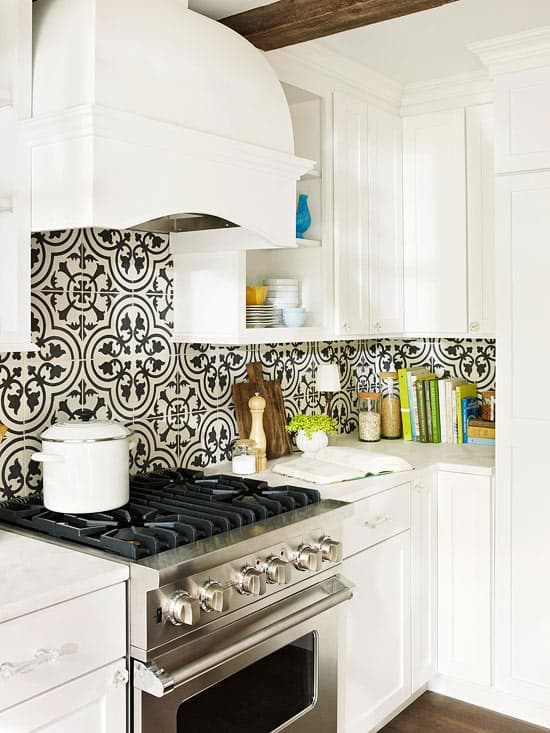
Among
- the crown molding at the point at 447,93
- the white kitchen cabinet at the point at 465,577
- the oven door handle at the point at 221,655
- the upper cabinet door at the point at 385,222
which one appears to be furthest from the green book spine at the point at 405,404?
the oven door handle at the point at 221,655

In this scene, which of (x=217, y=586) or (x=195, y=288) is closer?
(x=217, y=586)

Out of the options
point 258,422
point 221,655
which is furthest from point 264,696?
point 258,422

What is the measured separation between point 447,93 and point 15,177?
212cm

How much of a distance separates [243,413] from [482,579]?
1156 millimetres

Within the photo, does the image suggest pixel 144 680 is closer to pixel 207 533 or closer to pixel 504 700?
pixel 207 533

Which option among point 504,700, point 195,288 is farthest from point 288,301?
point 504,700

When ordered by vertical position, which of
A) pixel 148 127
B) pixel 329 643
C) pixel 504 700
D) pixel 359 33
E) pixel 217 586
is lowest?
pixel 504 700

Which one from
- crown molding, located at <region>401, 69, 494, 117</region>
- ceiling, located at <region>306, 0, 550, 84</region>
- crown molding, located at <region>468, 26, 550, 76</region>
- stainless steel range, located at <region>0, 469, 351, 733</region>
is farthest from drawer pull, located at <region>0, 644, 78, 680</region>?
crown molding, located at <region>401, 69, 494, 117</region>

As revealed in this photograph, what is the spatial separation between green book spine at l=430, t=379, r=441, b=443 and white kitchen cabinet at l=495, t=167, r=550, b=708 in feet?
2.10

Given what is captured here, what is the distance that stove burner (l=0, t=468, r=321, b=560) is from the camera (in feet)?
6.27

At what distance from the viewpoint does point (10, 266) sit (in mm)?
1952

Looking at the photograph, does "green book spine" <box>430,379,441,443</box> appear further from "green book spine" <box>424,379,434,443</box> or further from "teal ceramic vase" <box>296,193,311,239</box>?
"teal ceramic vase" <box>296,193,311,239</box>

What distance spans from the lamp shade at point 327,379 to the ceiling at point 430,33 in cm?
128

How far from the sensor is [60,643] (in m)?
1.62
